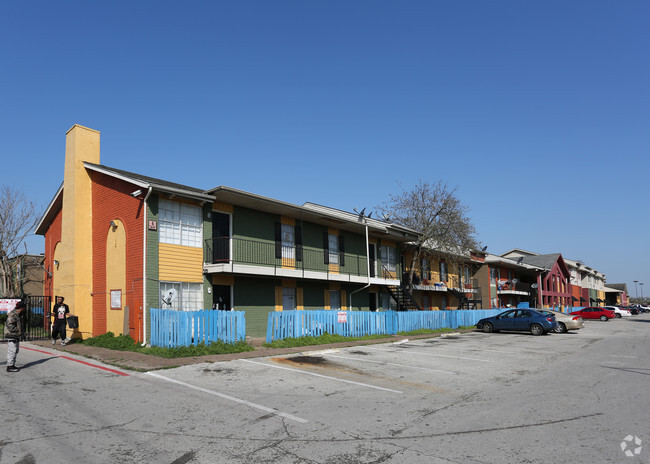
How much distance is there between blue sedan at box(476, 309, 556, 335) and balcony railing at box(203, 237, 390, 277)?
7373 millimetres

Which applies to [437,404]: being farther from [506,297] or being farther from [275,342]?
[506,297]

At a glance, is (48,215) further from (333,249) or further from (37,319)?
(333,249)

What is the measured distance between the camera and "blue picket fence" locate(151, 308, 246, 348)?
15133 millimetres

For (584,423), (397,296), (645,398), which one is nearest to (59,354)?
(584,423)

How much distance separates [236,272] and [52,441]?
12995 mm

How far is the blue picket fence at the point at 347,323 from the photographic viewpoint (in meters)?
18.2

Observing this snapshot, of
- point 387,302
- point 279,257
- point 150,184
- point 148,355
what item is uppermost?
point 150,184

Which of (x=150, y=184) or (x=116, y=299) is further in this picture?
(x=116, y=299)

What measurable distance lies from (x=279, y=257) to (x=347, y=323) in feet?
14.9

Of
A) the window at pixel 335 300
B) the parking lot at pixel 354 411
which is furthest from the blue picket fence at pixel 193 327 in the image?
the window at pixel 335 300

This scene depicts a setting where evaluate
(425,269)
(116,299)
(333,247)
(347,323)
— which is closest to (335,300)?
(333,247)

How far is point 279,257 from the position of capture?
900 inches

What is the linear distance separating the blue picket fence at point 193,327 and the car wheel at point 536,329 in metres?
16.4

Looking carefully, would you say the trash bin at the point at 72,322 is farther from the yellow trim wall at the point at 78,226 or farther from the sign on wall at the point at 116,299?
the yellow trim wall at the point at 78,226
